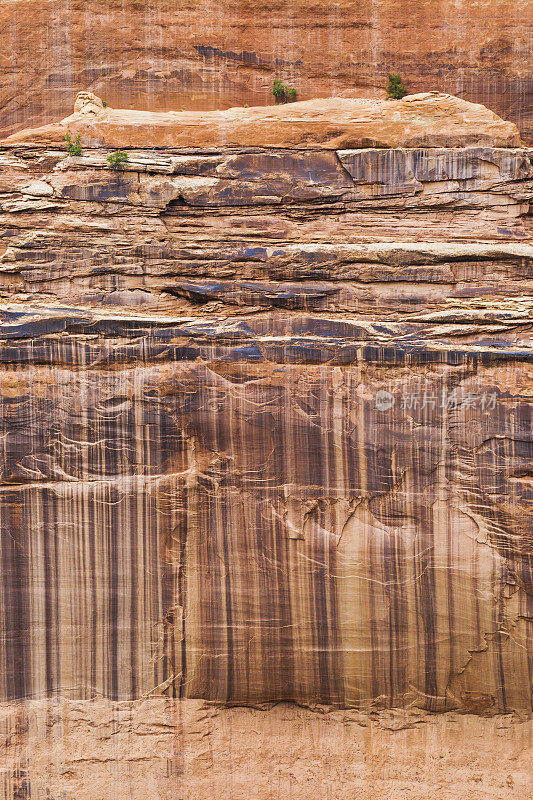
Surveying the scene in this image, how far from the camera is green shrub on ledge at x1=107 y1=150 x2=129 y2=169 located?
9.86 metres

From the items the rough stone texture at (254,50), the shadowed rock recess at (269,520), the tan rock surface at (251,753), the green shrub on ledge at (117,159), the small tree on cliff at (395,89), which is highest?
the rough stone texture at (254,50)

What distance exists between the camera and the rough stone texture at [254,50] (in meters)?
10.7

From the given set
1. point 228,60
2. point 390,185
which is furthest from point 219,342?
point 228,60

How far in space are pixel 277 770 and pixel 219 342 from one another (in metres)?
7.22

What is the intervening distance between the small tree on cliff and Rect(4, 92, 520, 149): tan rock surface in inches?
22.5

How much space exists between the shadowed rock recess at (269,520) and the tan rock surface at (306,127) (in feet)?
7.00

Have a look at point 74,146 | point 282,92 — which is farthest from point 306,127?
point 74,146

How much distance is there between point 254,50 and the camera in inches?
426

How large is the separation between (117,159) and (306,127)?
3389 millimetres

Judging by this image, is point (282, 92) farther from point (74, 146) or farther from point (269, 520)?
point (269, 520)

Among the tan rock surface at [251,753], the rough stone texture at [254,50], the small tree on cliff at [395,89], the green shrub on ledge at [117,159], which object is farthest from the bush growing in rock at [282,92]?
the tan rock surface at [251,753]

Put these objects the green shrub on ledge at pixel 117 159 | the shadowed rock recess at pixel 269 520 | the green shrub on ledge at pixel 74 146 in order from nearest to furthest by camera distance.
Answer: the shadowed rock recess at pixel 269 520, the green shrub on ledge at pixel 117 159, the green shrub on ledge at pixel 74 146

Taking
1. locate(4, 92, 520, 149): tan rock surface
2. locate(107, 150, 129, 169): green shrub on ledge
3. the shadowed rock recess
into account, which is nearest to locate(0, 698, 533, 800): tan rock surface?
the shadowed rock recess

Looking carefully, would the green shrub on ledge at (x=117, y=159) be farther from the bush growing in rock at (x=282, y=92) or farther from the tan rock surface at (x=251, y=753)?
the tan rock surface at (x=251, y=753)
